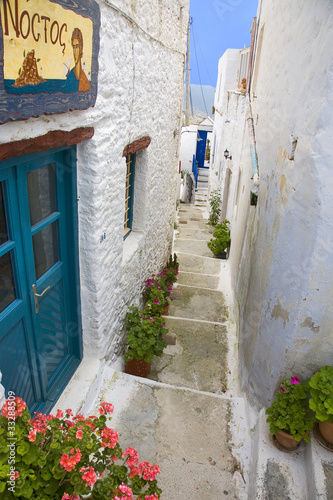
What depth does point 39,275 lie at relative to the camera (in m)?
2.74

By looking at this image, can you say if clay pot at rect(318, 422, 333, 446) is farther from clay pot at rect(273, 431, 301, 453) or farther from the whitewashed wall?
the whitewashed wall

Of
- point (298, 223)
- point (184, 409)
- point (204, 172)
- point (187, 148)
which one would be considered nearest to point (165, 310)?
point (184, 409)

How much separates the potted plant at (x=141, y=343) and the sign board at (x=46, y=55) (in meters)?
2.48

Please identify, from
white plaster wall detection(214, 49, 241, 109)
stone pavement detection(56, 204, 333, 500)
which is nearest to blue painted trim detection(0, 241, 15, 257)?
stone pavement detection(56, 204, 333, 500)

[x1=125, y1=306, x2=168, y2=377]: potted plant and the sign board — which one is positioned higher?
the sign board

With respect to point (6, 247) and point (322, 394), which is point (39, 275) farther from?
point (322, 394)

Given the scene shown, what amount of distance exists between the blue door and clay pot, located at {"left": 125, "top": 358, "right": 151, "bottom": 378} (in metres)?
0.90

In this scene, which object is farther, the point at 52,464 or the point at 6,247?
the point at 6,247

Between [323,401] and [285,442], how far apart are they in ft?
1.97

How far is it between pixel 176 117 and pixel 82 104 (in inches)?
155

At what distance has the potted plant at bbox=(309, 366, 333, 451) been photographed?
260cm

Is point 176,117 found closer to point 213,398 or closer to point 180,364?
point 180,364

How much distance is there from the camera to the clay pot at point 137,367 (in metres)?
4.20

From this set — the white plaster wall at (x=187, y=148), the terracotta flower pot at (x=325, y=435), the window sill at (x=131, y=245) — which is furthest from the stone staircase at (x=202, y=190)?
the terracotta flower pot at (x=325, y=435)
